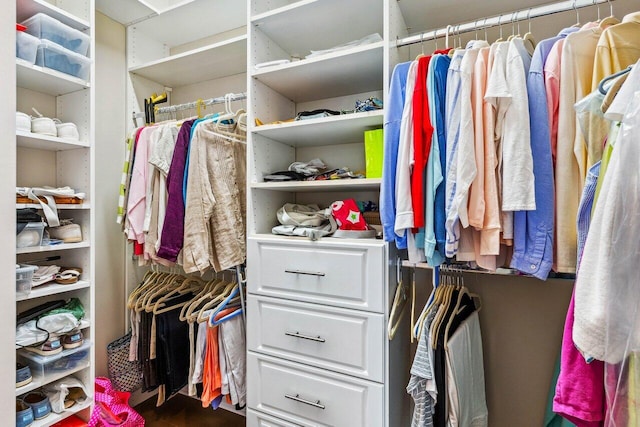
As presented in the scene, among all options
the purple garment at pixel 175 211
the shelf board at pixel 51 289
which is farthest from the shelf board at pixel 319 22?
the shelf board at pixel 51 289

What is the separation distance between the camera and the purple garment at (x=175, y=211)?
155 cm

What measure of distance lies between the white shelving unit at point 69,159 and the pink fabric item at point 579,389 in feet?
6.18

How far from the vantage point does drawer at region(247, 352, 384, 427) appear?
1.27 metres

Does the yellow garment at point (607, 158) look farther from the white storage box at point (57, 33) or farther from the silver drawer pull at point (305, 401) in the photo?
the white storage box at point (57, 33)

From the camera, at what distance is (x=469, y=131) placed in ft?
3.41

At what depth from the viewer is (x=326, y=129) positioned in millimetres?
1505

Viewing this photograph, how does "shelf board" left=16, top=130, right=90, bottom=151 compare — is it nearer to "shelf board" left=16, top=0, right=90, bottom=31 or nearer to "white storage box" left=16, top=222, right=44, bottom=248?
"white storage box" left=16, top=222, right=44, bottom=248

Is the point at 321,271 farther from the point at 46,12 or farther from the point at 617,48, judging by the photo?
the point at 46,12

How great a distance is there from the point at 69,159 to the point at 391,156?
1630mm

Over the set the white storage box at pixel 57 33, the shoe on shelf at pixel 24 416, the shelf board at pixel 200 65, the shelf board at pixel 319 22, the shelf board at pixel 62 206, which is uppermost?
the shelf board at pixel 319 22

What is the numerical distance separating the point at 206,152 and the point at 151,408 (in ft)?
5.59

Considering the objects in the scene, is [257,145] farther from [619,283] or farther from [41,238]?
[619,283]

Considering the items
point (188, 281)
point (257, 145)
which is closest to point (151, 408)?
point (188, 281)

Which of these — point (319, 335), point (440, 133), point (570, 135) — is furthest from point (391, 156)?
point (319, 335)
